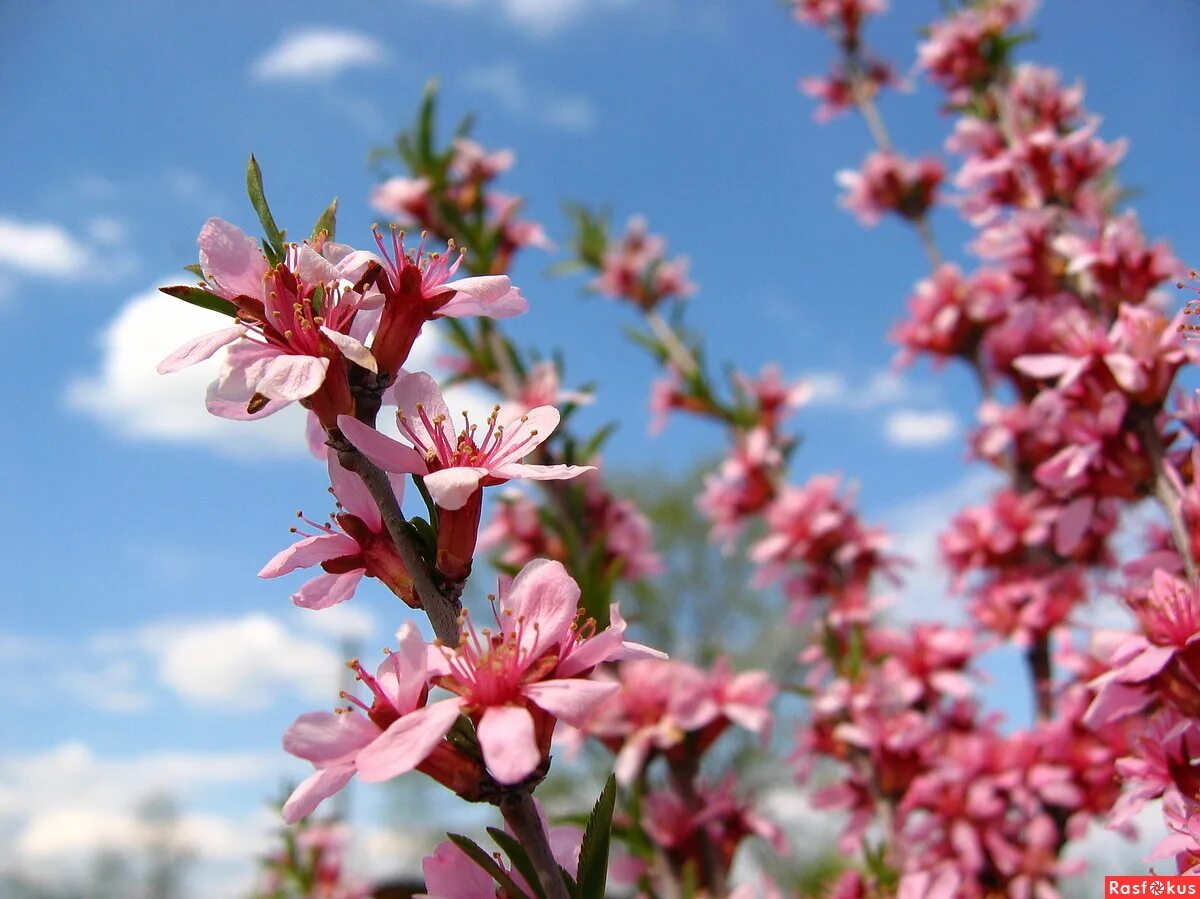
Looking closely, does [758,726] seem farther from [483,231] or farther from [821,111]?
[821,111]

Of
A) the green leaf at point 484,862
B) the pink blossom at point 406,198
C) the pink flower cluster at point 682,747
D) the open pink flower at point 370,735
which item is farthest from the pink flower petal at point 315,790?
the pink blossom at point 406,198

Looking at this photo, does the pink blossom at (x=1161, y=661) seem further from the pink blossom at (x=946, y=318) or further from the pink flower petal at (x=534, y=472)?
the pink blossom at (x=946, y=318)

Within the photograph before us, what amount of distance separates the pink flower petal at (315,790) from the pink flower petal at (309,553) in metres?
0.26

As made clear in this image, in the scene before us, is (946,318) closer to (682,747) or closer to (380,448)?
(682,747)

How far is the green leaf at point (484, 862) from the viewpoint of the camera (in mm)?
937

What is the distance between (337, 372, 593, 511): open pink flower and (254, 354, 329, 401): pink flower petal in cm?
6

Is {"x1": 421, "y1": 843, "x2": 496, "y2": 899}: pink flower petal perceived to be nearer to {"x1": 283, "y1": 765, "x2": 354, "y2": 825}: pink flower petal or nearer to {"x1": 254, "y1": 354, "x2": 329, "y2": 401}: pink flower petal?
{"x1": 283, "y1": 765, "x2": 354, "y2": 825}: pink flower petal

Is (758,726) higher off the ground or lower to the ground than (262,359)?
lower

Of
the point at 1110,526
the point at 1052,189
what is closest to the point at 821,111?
the point at 1052,189

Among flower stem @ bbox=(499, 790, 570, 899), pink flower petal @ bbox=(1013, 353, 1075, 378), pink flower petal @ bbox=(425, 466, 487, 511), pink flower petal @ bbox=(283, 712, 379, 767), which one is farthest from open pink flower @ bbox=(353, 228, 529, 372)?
pink flower petal @ bbox=(1013, 353, 1075, 378)

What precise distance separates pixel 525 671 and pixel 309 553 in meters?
0.31

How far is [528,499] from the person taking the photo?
3.01 m

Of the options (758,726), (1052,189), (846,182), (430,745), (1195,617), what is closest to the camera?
(430,745)

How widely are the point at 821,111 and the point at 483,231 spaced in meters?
2.18
